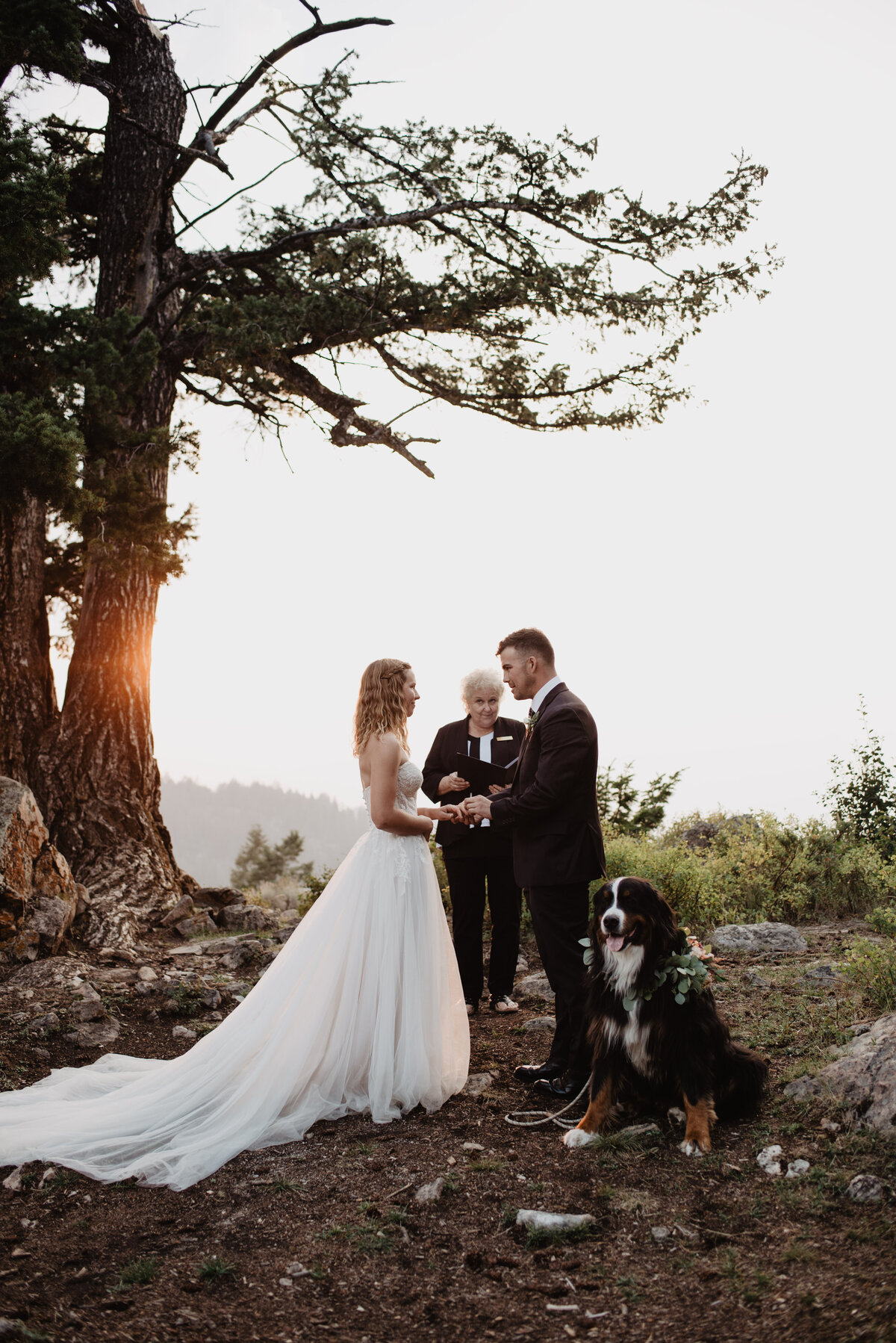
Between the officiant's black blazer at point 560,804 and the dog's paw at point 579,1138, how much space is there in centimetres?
115

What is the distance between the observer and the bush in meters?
8.45

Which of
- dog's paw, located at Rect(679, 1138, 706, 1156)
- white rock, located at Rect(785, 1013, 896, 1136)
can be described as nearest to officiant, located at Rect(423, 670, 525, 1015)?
white rock, located at Rect(785, 1013, 896, 1136)

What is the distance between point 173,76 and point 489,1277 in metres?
12.4

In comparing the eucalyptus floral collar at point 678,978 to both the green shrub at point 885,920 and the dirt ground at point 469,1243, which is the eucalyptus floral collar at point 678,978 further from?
the green shrub at point 885,920

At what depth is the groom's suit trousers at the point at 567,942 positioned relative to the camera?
15.3 ft

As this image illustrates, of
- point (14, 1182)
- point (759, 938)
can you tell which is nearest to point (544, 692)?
point (14, 1182)

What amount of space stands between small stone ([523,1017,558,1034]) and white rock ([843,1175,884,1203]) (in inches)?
110

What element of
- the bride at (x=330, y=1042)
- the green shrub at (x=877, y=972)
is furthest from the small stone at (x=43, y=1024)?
the green shrub at (x=877, y=972)

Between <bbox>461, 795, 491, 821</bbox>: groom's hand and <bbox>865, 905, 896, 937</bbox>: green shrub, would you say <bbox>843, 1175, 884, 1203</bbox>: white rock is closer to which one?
<bbox>461, 795, 491, 821</bbox>: groom's hand

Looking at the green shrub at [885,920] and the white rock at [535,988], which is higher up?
the green shrub at [885,920]

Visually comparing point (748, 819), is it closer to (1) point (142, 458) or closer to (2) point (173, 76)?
(1) point (142, 458)

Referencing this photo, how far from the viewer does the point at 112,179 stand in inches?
417

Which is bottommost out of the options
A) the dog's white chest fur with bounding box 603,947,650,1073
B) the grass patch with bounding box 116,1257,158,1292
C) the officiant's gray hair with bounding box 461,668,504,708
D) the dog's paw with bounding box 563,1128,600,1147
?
the grass patch with bounding box 116,1257,158,1292

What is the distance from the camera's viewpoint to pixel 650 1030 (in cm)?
390
